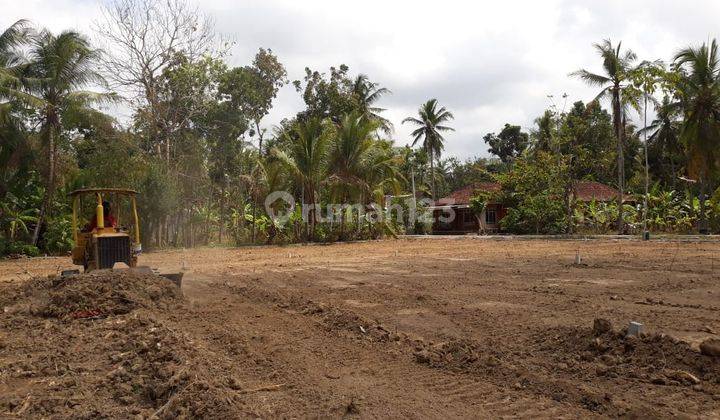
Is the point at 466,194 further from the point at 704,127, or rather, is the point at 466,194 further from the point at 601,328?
the point at 601,328

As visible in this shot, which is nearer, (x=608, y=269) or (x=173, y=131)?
(x=608, y=269)

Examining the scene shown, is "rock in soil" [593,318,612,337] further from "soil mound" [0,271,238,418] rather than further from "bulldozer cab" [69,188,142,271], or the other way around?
"bulldozer cab" [69,188,142,271]

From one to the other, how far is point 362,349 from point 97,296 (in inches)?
174

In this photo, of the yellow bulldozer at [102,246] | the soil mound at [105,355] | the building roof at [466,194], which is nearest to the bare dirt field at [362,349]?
the soil mound at [105,355]

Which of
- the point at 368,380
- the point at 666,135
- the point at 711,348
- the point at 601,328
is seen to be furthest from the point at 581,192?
the point at 368,380

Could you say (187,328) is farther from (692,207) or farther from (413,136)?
(413,136)

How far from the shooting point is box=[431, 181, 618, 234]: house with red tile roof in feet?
128

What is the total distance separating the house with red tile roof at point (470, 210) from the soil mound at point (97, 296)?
3107cm

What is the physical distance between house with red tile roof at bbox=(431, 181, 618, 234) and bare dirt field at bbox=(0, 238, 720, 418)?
93.5 ft

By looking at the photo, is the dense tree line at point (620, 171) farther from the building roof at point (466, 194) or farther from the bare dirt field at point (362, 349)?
the bare dirt field at point (362, 349)

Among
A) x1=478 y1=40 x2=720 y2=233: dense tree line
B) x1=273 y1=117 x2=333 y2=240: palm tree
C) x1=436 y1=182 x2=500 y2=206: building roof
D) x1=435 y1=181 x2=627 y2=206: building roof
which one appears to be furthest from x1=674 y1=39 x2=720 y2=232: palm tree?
x1=273 y1=117 x2=333 y2=240: palm tree

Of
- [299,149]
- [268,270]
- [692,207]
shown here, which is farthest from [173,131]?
[692,207]

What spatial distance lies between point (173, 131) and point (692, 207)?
98.5 ft

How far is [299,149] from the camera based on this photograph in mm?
27891
